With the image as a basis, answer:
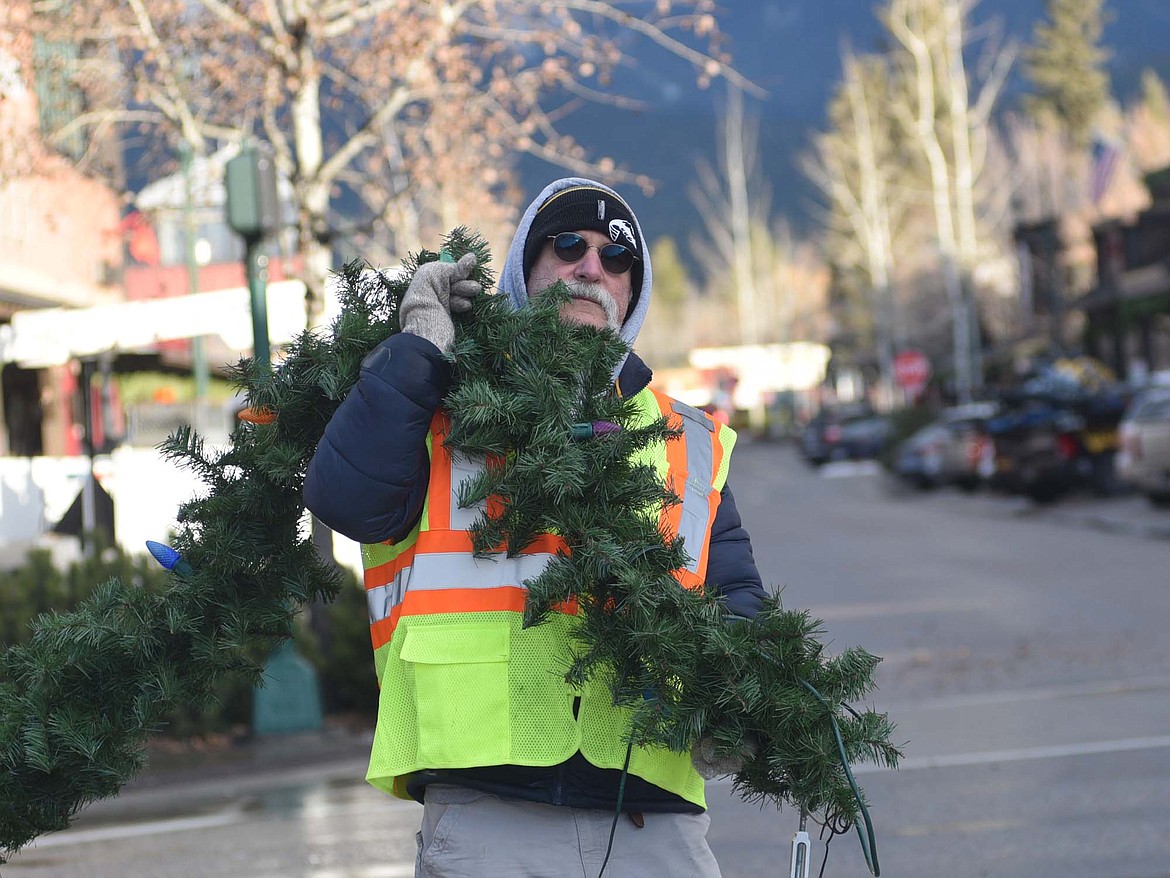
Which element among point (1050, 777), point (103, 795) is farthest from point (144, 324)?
point (103, 795)

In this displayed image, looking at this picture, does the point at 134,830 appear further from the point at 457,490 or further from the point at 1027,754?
the point at 457,490

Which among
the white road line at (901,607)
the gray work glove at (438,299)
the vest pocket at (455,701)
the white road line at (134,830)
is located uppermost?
the gray work glove at (438,299)

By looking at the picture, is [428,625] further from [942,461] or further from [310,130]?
[942,461]

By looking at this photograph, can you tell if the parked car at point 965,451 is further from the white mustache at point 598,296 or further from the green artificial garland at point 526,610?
Answer: the green artificial garland at point 526,610

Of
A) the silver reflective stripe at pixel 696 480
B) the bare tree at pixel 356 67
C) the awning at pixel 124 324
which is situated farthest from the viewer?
the awning at pixel 124 324

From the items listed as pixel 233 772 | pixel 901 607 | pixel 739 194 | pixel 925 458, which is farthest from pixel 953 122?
pixel 233 772

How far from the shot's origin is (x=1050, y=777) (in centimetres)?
788

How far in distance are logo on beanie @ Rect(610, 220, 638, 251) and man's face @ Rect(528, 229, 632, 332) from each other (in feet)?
0.06

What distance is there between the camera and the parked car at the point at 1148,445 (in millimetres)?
21297

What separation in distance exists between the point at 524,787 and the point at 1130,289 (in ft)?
159

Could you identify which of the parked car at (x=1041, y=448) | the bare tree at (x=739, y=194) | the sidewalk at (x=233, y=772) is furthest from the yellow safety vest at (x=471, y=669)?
the bare tree at (x=739, y=194)

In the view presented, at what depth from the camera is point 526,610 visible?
2.82 metres

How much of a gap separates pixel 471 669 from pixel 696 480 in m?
0.61

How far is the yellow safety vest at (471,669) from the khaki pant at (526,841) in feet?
0.36
